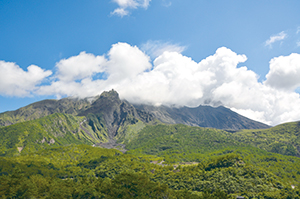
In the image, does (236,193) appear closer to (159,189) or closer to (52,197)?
(159,189)

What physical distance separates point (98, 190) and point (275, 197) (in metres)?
140

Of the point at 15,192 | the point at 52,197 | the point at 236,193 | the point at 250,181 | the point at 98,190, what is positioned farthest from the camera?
the point at 250,181

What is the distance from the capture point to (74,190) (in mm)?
139000

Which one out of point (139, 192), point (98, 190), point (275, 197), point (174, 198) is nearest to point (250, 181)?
point (275, 197)

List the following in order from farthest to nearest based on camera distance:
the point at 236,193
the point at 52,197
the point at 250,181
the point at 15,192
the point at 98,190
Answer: the point at 250,181, the point at 236,193, the point at 98,190, the point at 15,192, the point at 52,197

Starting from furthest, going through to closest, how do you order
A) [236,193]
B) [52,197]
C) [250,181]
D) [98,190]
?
[250,181], [236,193], [98,190], [52,197]

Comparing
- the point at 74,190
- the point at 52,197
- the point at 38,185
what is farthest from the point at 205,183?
the point at 38,185

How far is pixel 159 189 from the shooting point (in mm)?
138625

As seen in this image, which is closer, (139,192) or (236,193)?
(139,192)

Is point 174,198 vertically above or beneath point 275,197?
above

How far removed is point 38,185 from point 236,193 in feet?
545

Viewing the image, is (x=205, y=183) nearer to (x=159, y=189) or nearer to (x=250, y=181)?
(x=250, y=181)

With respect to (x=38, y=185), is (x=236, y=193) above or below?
below

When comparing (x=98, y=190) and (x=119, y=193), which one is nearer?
(x=119, y=193)
